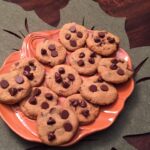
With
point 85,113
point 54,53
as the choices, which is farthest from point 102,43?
point 85,113

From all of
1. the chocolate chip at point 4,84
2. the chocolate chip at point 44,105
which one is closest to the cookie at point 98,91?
the chocolate chip at point 44,105

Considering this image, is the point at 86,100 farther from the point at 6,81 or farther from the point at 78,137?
the point at 6,81

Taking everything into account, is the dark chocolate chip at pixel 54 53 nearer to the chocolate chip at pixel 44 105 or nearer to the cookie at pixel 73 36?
the cookie at pixel 73 36

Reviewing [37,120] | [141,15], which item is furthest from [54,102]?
[141,15]

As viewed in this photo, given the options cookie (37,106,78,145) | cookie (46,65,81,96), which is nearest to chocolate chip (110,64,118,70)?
cookie (46,65,81,96)

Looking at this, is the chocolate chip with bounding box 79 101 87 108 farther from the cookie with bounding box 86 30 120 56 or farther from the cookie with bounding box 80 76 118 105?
the cookie with bounding box 86 30 120 56

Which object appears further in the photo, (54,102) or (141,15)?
(141,15)

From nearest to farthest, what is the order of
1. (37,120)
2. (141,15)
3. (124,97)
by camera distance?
(37,120)
(124,97)
(141,15)
